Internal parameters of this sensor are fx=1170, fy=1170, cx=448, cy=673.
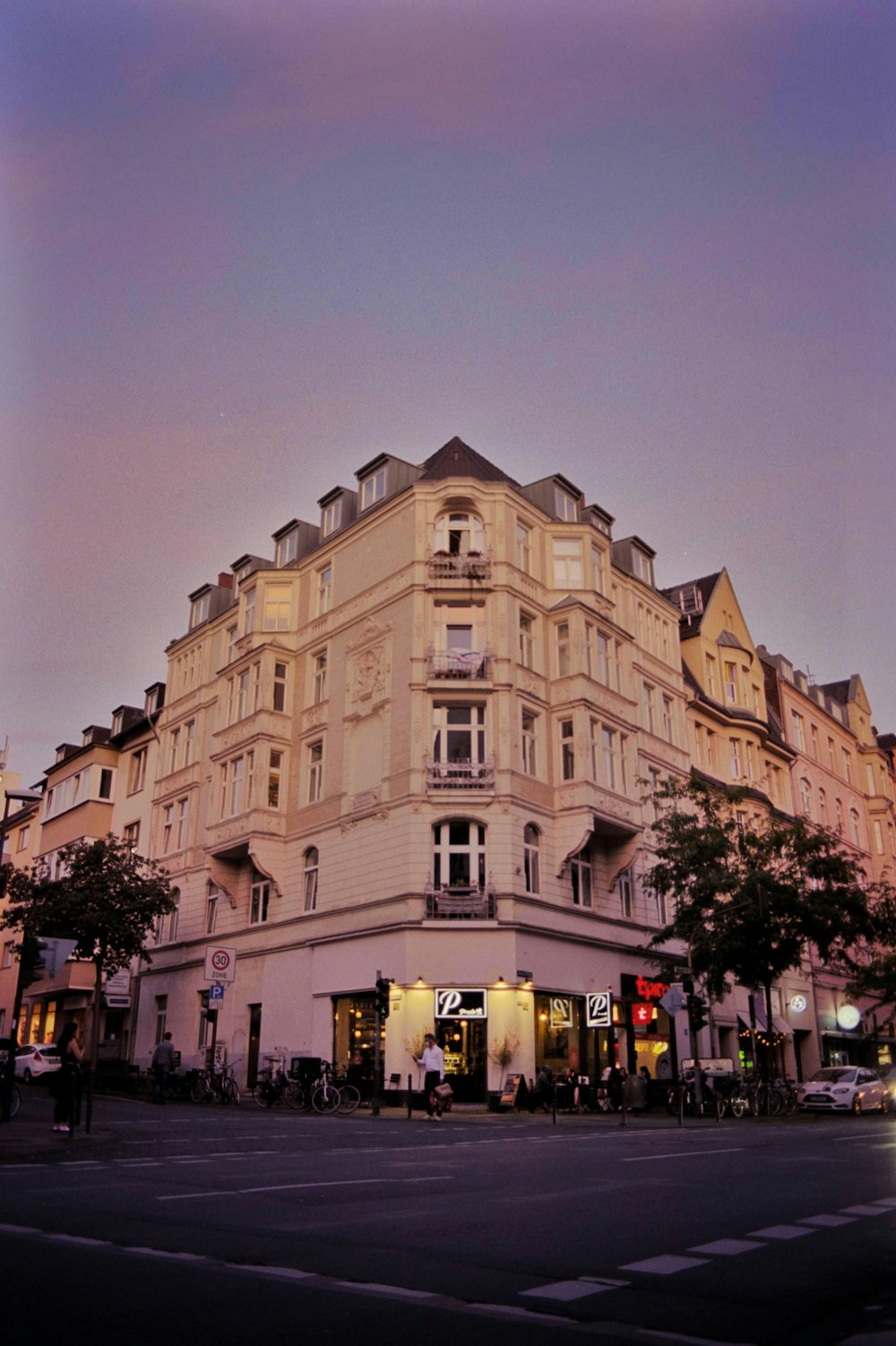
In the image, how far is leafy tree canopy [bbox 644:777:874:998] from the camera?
3497 centimetres

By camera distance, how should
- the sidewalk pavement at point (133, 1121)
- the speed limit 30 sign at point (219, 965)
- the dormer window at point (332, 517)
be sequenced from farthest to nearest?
1. the dormer window at point (332, 517)
2. the speed limit 30 sign at point (219, 965)
3. the sidewalk pavement at point (133, 1121)

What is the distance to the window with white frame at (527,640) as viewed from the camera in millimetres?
38494

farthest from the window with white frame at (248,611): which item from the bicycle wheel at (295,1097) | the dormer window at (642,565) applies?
the bicycle wheel at (295,1097)

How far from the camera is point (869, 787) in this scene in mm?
70812

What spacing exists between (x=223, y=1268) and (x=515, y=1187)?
16.9 ft

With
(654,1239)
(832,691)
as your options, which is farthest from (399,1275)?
(832,691)

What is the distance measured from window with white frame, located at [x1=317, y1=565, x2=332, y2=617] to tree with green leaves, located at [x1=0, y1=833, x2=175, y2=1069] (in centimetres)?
1180

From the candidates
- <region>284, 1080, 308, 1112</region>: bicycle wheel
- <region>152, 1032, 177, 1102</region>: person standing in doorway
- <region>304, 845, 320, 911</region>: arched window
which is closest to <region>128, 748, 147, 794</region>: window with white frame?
<region>304, 845, 320, 911</region>: arched window

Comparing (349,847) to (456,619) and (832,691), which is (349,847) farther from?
(832,691)

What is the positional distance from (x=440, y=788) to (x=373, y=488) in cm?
1268

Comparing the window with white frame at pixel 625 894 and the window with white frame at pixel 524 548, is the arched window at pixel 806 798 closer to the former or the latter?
the window with white frame at pixel 625 894

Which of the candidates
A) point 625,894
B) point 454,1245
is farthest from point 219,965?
point 454,1245

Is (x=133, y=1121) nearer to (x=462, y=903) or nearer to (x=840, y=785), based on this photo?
(x=462, y=903)

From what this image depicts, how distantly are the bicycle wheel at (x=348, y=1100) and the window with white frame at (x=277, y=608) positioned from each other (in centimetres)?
1995
